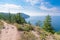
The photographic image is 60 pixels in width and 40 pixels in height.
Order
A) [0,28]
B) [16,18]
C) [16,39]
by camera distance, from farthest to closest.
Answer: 1. [16,18]
2. [0,28]
3. [16,39]

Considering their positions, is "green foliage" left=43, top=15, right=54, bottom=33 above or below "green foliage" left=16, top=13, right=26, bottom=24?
below

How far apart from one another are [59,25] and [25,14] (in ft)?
7.14

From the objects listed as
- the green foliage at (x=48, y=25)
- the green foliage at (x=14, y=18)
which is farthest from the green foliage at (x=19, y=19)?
the green foliage at (x=48, y=25)

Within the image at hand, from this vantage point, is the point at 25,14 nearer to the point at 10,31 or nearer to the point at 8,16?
the point at 8,16

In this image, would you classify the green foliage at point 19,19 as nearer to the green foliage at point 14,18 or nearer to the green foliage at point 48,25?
the green foliage at point 14,18

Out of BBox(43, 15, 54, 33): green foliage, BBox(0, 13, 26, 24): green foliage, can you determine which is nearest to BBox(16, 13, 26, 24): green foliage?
BBox(0, 13, 26, 24): green foliage

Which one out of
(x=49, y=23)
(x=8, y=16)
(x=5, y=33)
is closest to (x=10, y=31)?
(x=5, y=33)

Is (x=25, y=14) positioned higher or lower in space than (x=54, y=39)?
higher

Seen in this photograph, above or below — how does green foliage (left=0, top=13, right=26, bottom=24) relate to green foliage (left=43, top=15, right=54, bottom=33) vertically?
above

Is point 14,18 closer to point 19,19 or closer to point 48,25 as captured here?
point 19,19

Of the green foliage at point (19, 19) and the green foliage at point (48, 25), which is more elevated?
the green foliage at point (19, 19)

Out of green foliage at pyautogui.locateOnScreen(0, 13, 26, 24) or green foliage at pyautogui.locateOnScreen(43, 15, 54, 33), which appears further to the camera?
green foliage at pyautogui.locateOnScreen(43, 15, 54, 33)

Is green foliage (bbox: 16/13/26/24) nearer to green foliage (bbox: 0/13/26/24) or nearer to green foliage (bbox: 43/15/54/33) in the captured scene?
green foliage (bbox: 0/13/26/24)

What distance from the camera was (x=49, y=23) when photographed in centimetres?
931
